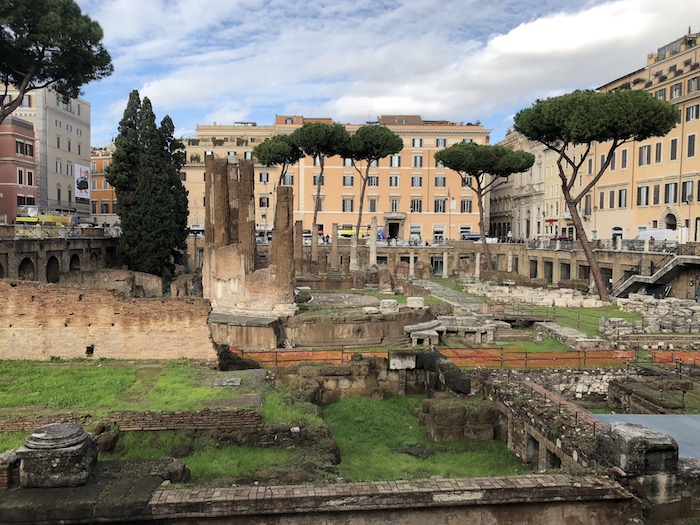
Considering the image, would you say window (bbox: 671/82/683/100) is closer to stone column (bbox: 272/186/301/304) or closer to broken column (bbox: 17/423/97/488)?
stone column (bbox: 272/186/301/304)

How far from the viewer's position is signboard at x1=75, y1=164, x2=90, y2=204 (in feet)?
196

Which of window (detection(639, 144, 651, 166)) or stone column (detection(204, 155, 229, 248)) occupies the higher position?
window (detection(639, 144, 651, 166))

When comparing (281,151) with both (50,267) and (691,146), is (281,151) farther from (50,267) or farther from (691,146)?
(691,146)

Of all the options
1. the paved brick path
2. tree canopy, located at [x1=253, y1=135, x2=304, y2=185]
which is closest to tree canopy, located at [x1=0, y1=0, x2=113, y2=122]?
tree canopy, located at [x1=253, y1=135, x2=304, y2=185]

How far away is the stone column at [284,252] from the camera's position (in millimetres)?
23672

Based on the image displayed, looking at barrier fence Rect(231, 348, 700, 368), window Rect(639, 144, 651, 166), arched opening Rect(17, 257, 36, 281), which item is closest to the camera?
barrier fence Rect(231, 348, 700, 368)

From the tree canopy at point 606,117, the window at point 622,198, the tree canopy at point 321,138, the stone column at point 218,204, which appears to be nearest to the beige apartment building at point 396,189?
the tree canopy at point 321,138

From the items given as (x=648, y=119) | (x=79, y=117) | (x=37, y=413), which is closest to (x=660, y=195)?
(x=648, y=119)

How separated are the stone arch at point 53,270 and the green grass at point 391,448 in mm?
26600

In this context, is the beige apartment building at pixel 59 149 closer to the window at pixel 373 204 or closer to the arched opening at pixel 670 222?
the window at pixel 373 204

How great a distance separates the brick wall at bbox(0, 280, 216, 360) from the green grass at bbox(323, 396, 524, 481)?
4.28m

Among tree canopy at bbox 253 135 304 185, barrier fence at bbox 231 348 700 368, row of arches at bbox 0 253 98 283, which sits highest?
tree canopy at bbox 253 135 304 185

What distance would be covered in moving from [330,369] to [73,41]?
907 inches

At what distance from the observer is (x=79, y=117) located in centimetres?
6125
